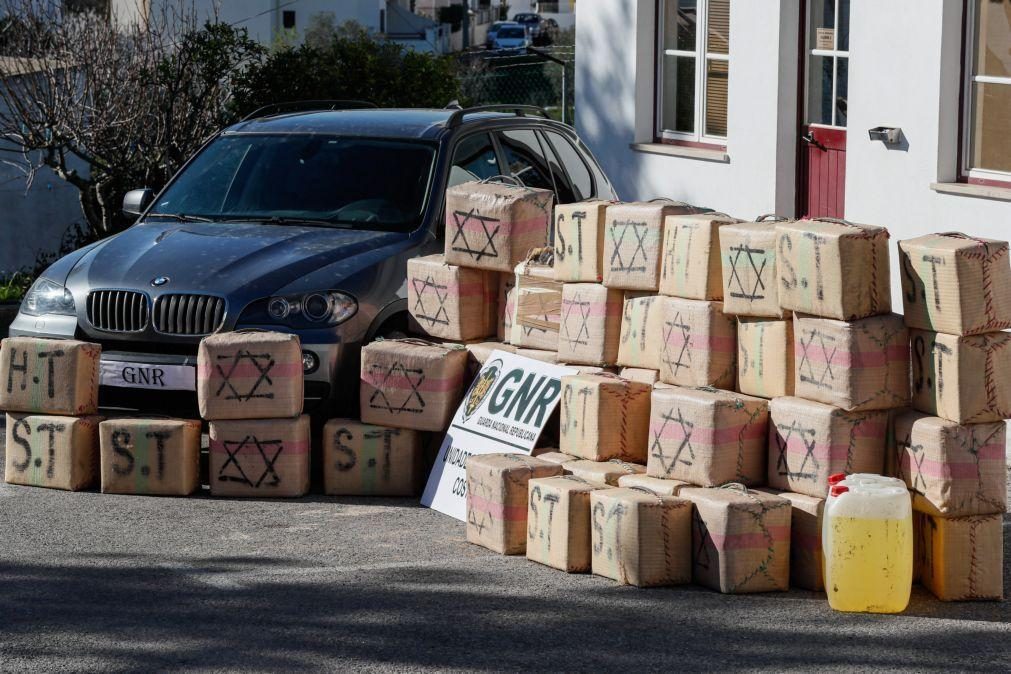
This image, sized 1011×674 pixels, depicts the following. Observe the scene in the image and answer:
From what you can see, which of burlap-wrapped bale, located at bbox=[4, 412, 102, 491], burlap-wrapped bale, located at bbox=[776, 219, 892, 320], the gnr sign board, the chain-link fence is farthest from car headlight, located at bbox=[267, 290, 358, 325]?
the chain-link fence

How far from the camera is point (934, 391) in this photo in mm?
6230

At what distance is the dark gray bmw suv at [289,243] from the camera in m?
8.07

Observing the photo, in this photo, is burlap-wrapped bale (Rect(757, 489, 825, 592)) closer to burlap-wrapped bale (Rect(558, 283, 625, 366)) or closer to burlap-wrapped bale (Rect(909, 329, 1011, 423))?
burlap-wrapped bale (Rect(909, 329, 1011, 423))

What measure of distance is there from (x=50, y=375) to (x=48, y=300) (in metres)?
0.73

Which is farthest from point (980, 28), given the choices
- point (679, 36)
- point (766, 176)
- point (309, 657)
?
point (309, 657)

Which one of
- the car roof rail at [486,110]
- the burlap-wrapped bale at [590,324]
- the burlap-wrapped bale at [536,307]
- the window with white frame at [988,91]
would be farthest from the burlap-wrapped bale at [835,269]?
the window with white frame at [988,91]

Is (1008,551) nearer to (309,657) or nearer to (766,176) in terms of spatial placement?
(309,657)

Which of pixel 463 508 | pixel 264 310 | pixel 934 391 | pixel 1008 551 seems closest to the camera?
pixel 934 391

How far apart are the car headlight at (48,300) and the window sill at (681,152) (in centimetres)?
653

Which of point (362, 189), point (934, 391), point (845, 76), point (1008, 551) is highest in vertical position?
point (845, 76)

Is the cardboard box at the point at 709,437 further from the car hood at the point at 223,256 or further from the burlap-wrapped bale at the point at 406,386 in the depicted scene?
the car hood at the point at 223,256

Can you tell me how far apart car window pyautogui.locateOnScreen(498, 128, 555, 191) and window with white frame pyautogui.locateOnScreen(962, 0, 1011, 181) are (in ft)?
9.73

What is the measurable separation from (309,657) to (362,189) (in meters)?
4.21

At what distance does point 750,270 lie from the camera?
6734 millimetres
